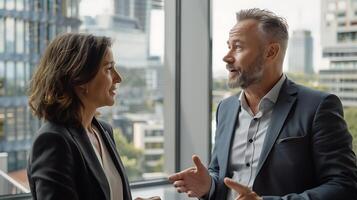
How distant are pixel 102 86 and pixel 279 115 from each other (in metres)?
0.81

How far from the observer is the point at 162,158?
311 centimetres

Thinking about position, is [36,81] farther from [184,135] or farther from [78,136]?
[184,135]

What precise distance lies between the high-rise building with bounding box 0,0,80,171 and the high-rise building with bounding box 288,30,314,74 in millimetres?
1498

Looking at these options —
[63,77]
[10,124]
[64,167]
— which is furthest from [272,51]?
[10,124]

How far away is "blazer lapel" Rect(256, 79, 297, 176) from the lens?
1.88 metres

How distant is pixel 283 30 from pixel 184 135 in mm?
1287

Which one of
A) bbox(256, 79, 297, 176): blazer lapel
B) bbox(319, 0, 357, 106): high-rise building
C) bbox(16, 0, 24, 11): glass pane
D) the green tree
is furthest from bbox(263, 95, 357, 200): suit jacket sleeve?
bbox(16, 0, 24, 11): glass pane

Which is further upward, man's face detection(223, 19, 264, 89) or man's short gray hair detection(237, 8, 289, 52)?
man's short gray hair detection(237, 8, 289, 52)

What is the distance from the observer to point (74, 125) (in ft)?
5.31

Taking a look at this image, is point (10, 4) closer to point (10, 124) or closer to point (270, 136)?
point (10, 124)

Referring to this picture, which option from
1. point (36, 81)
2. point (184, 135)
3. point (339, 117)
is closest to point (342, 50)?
point (339, 117)

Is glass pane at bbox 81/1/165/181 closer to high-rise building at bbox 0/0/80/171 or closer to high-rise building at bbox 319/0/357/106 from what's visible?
high-rise building at bbox 0/0/80/171

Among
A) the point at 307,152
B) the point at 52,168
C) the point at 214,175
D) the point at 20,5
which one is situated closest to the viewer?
the point at 52,168

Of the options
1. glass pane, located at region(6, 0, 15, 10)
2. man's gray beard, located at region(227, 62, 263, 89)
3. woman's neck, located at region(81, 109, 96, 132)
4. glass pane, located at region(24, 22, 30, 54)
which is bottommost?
woman's neck, located at region(81, 109, 96, 132)
